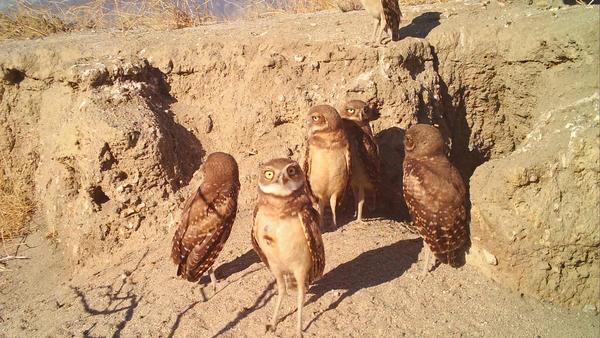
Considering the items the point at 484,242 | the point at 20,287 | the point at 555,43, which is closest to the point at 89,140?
the point at 20,287

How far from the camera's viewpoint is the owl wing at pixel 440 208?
4.44 m

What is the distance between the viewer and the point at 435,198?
4469mm

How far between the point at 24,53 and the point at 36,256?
105 inches

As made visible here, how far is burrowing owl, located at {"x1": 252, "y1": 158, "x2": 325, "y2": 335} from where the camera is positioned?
356 cm

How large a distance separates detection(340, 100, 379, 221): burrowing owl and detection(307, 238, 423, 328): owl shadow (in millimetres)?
787

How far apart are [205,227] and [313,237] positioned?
127 centimetres

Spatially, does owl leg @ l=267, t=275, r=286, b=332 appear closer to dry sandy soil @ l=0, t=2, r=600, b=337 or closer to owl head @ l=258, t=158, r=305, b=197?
dry sandy soil @ l=0, t=2, r=600, b=337

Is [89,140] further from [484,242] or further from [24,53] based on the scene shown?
[484,242]

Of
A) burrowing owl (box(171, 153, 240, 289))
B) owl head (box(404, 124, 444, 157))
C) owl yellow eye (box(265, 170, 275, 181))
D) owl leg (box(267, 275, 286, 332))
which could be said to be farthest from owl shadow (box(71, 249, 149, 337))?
owl head (box(404, 124, 444, 157))

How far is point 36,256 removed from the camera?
6.12 meters

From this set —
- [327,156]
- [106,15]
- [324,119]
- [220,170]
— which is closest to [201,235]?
[220,170]

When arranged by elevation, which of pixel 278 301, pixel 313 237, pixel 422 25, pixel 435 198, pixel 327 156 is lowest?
pixel 278 301

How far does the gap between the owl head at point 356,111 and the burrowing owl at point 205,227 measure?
1658mm

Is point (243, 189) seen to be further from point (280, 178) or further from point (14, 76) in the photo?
point (14, 76)
